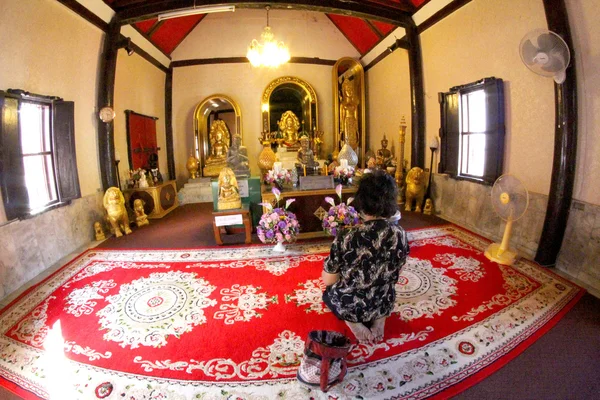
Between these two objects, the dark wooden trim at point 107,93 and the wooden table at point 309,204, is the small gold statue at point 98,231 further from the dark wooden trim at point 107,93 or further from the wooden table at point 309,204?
the wooden table at point 309,204

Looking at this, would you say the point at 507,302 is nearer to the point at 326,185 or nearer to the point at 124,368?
the point at 326,185

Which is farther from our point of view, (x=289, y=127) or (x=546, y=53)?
(x=289, y=127)

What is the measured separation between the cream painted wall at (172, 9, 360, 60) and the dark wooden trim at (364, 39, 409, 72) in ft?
4.28

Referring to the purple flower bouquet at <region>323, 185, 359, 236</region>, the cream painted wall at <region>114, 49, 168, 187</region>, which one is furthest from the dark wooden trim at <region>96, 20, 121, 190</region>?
the purple flower bouquet at <region>323, 185, 359, 236</region>

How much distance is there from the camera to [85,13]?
177 inches

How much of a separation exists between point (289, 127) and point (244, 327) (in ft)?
22.1

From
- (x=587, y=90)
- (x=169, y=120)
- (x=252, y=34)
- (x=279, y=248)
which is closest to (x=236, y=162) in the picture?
(x=279, y=248)

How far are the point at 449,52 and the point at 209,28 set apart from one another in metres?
6.26

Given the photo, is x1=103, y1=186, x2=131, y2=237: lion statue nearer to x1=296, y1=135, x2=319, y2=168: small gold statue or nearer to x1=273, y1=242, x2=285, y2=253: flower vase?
x1=273, y1=242, x2=285, y2=253: flower vase

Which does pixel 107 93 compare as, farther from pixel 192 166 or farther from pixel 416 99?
pixel 416 99

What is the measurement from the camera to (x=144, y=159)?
668 cm

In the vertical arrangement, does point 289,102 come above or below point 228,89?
below

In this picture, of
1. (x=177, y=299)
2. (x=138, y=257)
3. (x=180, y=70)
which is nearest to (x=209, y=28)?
(x=180, y=70)

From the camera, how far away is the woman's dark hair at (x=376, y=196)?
1897mm
